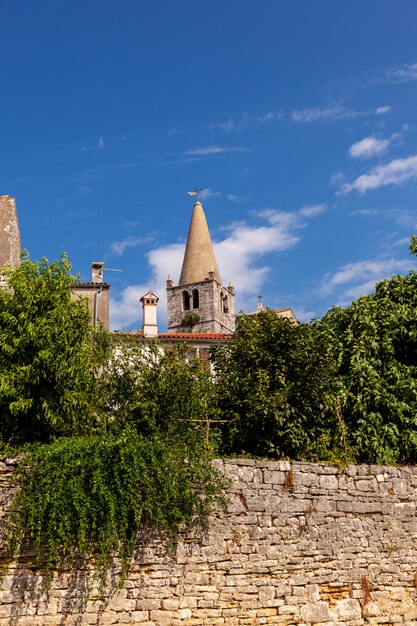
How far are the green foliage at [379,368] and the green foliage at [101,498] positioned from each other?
5585mm

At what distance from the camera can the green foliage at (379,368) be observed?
51.7 feet

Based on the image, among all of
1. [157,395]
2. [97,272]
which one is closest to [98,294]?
[97,272]

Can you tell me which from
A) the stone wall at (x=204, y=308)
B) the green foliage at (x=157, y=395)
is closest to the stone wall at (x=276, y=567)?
the green foliage at (x=157, y=395)

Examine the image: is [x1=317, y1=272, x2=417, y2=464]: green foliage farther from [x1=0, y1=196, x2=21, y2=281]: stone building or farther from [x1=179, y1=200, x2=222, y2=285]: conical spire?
[x1=179, y1=200, x2=222, y2=285]: conical spire

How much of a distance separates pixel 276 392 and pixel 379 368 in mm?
3625

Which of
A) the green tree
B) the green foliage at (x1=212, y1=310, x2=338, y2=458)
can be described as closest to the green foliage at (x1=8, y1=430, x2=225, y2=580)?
the green tree

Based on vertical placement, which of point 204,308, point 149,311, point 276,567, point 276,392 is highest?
point 204,308

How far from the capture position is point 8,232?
22.8 meters

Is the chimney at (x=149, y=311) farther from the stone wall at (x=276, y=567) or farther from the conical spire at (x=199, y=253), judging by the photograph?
the conical spire at (x=199, y=253)

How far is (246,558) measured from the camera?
38.6ft

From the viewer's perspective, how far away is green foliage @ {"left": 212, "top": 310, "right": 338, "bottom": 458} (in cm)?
1514

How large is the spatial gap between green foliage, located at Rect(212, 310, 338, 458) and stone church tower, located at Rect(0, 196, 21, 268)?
31.1 feet

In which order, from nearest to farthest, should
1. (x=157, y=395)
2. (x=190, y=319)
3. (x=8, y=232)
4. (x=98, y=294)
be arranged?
(x=157, y=395)
(x=8, y=232)
(x=98, y=294)
(x=190, y=319)

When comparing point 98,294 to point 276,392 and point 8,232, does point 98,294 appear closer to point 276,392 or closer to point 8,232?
point 8,232
